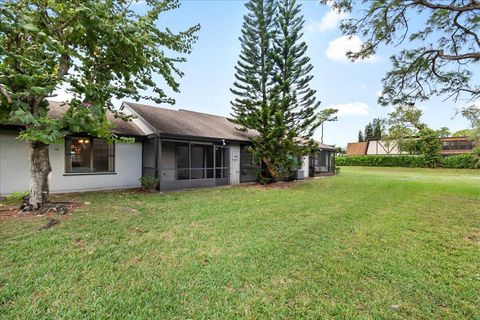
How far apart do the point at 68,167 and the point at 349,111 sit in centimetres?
3403

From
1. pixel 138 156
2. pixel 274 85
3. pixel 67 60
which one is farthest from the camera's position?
pixel 274 85

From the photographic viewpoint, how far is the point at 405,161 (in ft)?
97.1

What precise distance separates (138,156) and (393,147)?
3806 cm

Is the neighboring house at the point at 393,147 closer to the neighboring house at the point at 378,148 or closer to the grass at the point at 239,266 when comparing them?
the neighboring house at the point at 378,148

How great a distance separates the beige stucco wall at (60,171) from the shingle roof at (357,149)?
42.5 meters

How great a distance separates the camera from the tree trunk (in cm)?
607

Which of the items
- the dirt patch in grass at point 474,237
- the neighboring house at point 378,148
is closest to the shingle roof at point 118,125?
the dirt patch in grass at point 474,237

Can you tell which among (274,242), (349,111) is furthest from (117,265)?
(349,111)

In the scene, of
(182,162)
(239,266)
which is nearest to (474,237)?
(239,266)

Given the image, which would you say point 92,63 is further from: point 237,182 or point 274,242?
point 237,182

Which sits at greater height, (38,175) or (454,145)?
(454,145)

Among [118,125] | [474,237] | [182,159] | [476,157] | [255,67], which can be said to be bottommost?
[474,237]

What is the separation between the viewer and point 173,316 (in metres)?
2.33

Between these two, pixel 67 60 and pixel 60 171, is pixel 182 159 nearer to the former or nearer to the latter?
pixel 60 171
